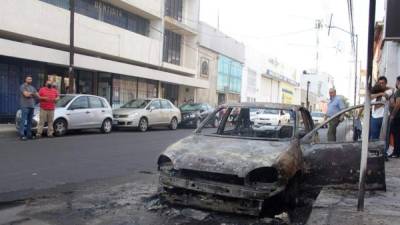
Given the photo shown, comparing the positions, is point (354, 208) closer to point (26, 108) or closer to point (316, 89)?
point (26, 108)

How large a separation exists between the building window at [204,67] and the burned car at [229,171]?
33.2 metres

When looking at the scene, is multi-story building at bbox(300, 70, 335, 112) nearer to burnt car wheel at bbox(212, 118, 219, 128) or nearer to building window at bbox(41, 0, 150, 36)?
building window at bbox(41, 0, 150, 36)

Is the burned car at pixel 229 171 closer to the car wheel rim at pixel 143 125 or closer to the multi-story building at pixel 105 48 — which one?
the car wheel rim at pixel 143 125

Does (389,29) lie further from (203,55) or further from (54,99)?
(203,55)

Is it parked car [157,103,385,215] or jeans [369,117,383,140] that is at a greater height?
jeans [369,117,383,140]

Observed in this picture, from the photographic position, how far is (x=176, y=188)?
20.4 feet

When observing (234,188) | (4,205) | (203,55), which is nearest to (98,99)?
(4,205)

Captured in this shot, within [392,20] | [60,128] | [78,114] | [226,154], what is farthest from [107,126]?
[226,154]

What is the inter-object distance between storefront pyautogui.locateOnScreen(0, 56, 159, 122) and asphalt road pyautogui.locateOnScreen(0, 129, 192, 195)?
539 cm

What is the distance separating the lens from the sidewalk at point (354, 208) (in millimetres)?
5461

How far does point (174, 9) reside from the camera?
117 feet

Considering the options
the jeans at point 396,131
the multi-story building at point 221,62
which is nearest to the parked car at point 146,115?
the jeans at point 396,131

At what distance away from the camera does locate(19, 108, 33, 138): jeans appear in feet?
47.3

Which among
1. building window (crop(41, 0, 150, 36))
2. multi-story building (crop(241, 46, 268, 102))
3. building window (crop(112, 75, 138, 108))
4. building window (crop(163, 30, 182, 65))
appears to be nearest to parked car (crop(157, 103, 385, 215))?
building window (crop(41, 0, 150, 36))
